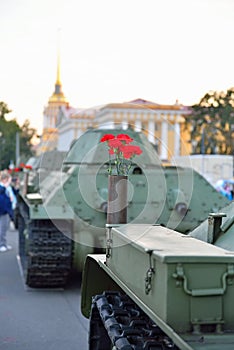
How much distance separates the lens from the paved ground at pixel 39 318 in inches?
251

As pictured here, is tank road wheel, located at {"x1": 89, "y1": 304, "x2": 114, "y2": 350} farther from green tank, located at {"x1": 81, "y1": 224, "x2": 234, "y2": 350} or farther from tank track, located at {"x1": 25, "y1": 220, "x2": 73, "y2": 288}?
tank track, located at {"x1": 25, "y1": 220, "x2": 73, "y2": 288}

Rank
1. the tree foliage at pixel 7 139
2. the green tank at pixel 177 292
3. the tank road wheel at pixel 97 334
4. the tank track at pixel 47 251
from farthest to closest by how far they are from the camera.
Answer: the tree foliage at pixel 7 139
the tank track at pixel 47 251
the tank road wheel at pixel 97 334
the green tank at pixel 177 292

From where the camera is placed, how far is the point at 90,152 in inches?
420

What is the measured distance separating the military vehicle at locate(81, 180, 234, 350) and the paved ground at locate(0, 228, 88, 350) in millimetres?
2427

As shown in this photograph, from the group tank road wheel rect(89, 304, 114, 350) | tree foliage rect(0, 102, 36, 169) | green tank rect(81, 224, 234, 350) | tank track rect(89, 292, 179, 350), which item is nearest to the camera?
green tank rect(81, 224, 234, 350)

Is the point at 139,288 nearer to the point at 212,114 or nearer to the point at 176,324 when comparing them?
the point at 176,324

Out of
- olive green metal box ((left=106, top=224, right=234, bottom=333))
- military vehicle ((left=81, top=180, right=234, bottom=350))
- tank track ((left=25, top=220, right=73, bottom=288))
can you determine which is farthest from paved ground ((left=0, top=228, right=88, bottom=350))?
olive green metal box ((left=106, top=224, right=234, bottom=333))

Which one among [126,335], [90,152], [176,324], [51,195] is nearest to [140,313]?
[126,335]

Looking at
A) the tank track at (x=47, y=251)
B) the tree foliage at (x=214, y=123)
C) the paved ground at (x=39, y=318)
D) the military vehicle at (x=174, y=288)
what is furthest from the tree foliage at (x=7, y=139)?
the military vehicle at (x=174, y=288)

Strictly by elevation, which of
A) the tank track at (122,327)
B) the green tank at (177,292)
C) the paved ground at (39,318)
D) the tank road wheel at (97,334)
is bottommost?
the paved ground at (39,318)

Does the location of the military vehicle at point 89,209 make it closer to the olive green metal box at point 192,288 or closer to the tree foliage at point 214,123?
the olive green metal box at point 192,288

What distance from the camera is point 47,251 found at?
8.70 metres

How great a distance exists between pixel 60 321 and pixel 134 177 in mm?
2738

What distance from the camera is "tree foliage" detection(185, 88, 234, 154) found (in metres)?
40.1
